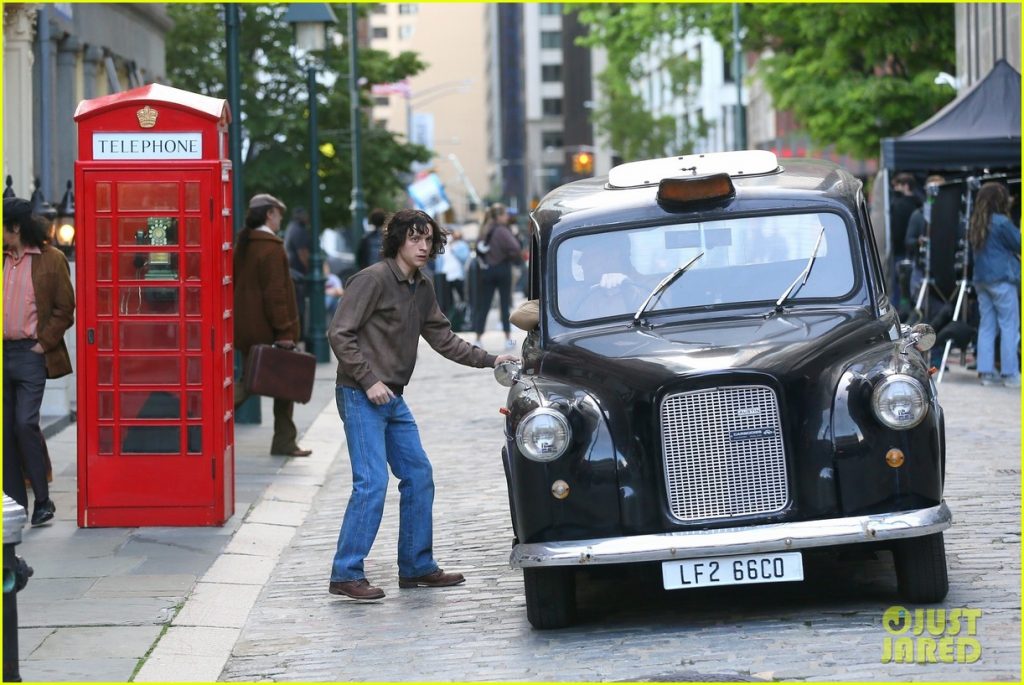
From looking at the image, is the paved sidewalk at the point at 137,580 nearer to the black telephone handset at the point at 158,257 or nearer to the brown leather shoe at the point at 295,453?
the brown leather shoe at the point at 295,453

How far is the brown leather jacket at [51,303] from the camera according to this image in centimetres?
1039

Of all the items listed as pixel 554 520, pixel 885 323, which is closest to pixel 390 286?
pixel 554 520

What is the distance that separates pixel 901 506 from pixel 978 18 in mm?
25839

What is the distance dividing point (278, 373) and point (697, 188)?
5.33m

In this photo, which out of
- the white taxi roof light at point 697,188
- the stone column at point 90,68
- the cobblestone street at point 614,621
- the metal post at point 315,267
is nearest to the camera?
the cobblestone street at point 614,621

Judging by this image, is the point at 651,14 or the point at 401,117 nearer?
the point at 651,14

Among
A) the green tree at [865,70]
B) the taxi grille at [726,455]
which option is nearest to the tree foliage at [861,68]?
the green tree at [865,70]

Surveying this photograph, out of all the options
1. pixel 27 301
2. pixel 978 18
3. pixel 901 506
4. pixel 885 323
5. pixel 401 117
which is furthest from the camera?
pixel 401 117

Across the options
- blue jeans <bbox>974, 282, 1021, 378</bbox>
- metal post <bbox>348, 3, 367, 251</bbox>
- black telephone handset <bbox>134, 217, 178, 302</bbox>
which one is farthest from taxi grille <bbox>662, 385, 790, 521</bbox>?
metal post <bbox>348, 3, 367, 251</bbox>

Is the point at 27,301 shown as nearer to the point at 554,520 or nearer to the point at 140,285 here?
the point at 140,285

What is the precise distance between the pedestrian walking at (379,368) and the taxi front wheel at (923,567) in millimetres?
2033

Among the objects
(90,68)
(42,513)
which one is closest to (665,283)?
(42,513)

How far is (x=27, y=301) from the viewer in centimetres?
1039

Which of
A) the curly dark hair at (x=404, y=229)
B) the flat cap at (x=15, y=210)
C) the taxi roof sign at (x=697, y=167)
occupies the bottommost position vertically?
the curly dark hair at (x=404, y=229)
